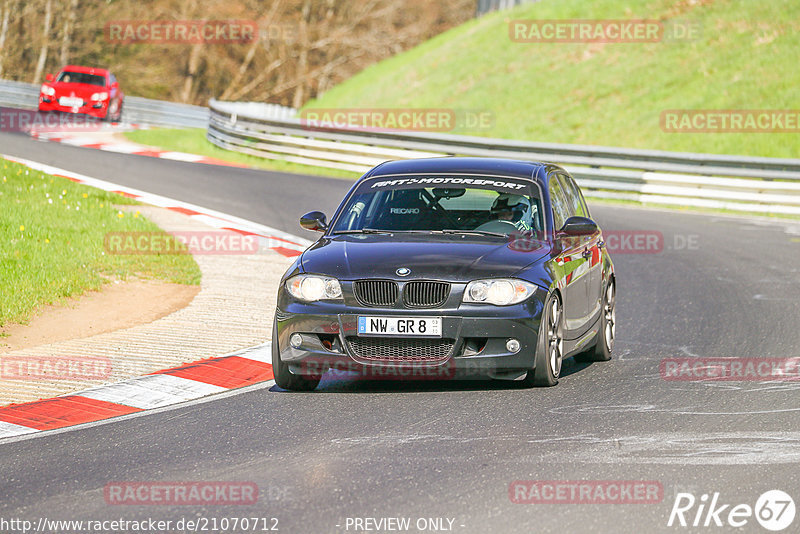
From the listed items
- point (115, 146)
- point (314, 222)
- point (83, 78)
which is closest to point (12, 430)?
point (314, 222)

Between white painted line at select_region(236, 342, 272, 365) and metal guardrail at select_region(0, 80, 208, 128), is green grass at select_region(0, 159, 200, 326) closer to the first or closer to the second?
white painted line at select_region(236, 342, 272, 365)

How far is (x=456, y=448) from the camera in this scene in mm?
6602

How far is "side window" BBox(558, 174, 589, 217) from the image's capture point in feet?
33.0

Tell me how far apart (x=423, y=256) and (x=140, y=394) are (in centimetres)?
210

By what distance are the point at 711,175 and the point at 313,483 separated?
769 inches

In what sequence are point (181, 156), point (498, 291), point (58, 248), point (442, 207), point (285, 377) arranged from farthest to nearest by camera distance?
point (181, 156) → point (58, 248) → point (442, 207) → point (285, 377) → point (498, 291)

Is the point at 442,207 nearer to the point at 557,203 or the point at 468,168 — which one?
the point at 468,168

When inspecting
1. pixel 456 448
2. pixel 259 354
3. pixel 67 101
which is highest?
pixel 67 101

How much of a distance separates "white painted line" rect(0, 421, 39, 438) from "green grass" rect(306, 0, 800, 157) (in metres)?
24.6

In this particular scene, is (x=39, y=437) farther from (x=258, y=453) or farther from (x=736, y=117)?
(x=736, y=117)

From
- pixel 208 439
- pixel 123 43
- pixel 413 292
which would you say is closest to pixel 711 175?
pixel 413 292

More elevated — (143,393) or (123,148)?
(143,393)

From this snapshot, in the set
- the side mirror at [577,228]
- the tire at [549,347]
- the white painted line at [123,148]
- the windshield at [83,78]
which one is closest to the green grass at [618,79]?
the windshield at [83,78]

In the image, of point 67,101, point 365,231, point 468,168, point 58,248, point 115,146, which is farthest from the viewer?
point 67,101
